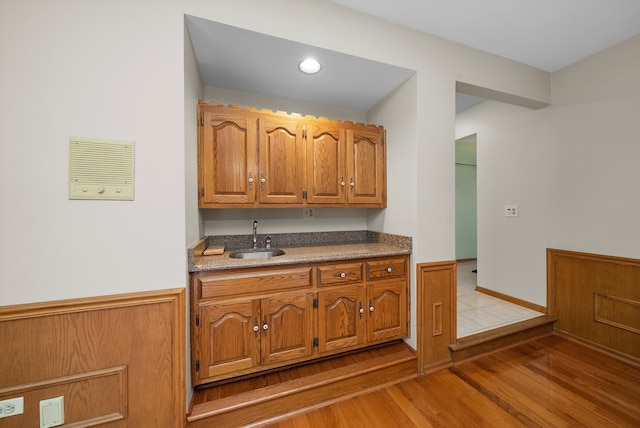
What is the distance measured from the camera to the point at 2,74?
1.03 metres

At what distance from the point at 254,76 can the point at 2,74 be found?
1306 mm

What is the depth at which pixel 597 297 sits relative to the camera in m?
2.14

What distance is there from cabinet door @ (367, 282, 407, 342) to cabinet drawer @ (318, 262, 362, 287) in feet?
0.49

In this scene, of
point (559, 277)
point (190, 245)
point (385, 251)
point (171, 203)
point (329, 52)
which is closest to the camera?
point (171, 203)

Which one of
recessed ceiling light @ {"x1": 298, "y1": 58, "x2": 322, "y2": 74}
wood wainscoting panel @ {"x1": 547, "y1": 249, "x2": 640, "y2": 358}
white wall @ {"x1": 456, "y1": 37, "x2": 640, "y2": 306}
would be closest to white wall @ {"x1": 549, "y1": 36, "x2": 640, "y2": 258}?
white wall @ {"x1": 456, "y1": 37, "x2": 640, "y2": 306}

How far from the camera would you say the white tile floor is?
2.29 metres

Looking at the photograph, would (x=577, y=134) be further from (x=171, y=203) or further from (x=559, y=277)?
(x=171, y=203)

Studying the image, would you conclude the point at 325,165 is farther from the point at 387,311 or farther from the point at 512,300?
the point at 512,300

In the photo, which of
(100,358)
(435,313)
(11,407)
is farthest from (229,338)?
(435,313)

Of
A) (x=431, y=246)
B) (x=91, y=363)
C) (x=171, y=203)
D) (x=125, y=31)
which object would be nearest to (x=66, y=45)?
(x=125, y=31)

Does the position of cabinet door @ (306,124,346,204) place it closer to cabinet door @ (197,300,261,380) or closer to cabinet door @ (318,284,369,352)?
cabinet door @ (318,284,369,352)

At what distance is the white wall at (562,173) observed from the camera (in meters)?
1.97

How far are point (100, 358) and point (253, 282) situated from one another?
0.77 metres

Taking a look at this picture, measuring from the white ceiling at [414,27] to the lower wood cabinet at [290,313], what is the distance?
1.44 m
